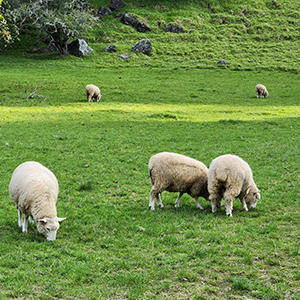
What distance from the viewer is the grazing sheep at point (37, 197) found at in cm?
898

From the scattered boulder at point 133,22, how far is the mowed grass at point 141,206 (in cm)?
2848

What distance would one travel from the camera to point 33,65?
1740 inches

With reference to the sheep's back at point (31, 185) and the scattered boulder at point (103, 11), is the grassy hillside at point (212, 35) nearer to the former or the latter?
the scattered boulder at point (103, 11)

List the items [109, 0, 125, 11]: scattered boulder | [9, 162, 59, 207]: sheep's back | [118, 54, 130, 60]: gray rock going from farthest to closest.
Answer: [109, 0, 125, 11]: scattered boulder → [118, 54, 130, 60]: gray rock → [9, 162, 59, 207]: sheep's back

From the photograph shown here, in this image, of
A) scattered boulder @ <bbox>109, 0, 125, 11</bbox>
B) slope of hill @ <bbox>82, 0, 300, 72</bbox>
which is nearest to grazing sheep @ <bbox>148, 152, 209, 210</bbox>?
slope of hill @ <bbox>82, 0, 300, 72</bbox>

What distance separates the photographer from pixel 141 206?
38.7 ft

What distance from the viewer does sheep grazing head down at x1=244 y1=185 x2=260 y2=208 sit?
11527 mm

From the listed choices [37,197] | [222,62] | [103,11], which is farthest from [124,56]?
[37,197]

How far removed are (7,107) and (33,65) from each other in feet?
58.3

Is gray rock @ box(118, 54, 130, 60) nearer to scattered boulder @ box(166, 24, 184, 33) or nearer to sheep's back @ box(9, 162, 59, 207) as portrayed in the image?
scattered boulder @ box(166, 24, 184, 33)

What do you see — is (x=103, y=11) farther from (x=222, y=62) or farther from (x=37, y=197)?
(x=37, y=197)

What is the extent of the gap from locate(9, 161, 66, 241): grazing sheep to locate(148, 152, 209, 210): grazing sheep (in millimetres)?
2883

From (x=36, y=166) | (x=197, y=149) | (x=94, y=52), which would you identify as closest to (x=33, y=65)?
(x=94, y=52)

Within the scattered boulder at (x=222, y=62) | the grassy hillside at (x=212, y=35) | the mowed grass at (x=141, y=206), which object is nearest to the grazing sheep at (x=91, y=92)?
the mowed grass at (x=141, y=206)
